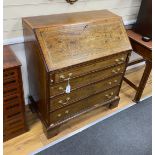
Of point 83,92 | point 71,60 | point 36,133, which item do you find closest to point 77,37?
point 71,60

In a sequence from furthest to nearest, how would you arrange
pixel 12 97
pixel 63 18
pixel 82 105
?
pixel 82 105
pixel 63 18
pixel 12 97

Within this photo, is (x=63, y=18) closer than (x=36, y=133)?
Yes

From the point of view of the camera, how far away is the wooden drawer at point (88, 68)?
1460mm

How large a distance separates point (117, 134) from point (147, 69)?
2.58 ft

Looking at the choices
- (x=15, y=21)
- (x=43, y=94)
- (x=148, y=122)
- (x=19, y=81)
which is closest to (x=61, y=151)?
(x=43, y=94)

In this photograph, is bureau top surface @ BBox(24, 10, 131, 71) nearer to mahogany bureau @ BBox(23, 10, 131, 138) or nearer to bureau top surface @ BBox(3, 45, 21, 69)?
mahogany bureau @ BBox(23, 10, 131, 138)

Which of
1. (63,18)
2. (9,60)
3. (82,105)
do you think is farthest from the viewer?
(82,105)

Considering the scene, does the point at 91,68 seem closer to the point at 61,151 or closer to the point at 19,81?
the point at 19,81

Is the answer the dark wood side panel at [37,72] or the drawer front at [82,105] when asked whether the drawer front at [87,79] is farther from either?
the drawer front at [82,105]

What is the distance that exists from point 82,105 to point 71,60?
0.56 meters

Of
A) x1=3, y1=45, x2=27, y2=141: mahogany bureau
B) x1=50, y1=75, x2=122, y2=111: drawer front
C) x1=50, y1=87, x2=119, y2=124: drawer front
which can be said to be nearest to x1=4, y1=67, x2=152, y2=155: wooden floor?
x1=3, y1=45, x2=27, y2=141: mahogany bureau

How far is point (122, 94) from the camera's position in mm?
2486

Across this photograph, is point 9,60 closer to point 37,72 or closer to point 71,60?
point 37,72

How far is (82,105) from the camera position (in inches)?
72.9
